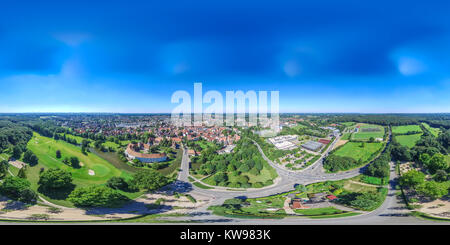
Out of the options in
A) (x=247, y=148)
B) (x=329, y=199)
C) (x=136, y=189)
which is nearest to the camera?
(x=329, y=199)

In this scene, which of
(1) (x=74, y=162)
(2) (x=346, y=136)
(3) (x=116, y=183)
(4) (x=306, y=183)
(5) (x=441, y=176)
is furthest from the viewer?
(2) (x=346, y=136)

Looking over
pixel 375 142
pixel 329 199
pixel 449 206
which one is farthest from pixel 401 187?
pixel 375 142

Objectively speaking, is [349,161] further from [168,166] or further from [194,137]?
[194,137]

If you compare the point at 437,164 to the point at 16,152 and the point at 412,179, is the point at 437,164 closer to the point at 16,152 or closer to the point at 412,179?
the point at 412,179

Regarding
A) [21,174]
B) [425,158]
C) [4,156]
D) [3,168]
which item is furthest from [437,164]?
[4,156]

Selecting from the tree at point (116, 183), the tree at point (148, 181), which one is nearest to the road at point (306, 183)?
the tree at point (148, 181)

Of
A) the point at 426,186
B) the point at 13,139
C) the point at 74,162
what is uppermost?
the point at 13,139

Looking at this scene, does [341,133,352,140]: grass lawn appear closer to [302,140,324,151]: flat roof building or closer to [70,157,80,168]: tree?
[302,140,324,151]: flat roof building
